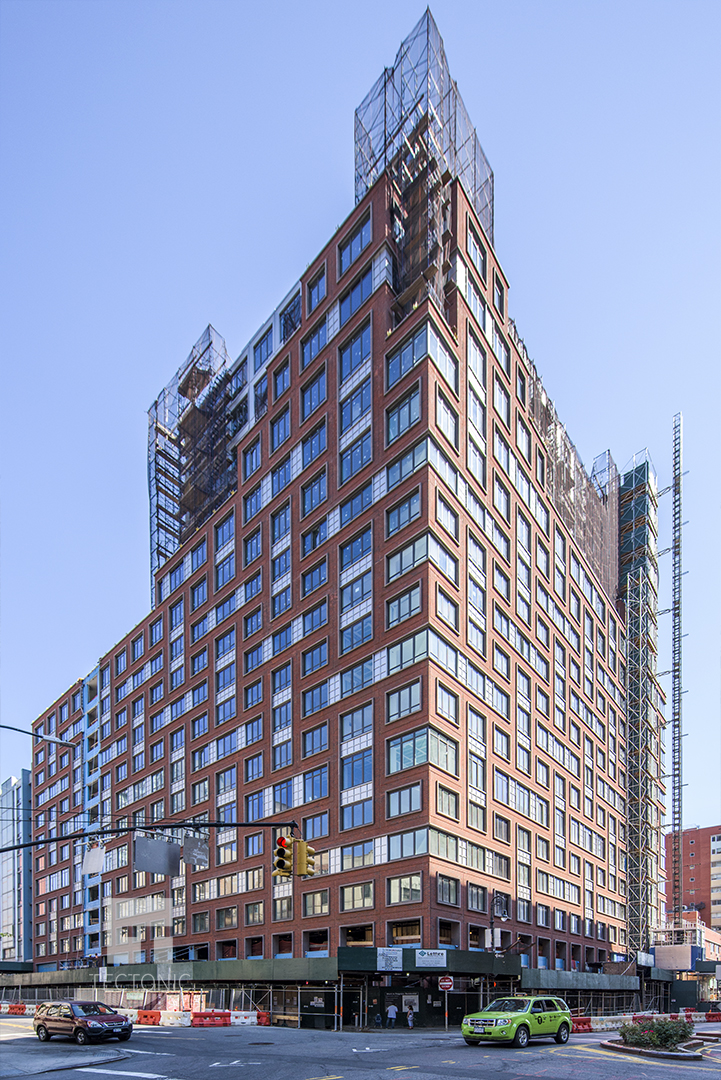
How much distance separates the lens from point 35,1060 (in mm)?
26406

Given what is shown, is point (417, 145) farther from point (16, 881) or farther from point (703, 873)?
point (703, 873)

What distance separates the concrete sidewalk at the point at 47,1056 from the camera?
80.3 ft

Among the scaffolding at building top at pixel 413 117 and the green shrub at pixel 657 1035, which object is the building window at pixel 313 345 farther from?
the green shrub at pixel 657 1035

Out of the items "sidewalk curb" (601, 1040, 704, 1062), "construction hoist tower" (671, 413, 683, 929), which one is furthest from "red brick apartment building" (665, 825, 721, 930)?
"sidewalk curb" (601, 1040, 704, 1062)

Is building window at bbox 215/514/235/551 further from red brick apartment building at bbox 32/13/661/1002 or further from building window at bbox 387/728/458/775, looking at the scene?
building window at bbox 387/728/458/775

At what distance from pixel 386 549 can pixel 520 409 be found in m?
26.2

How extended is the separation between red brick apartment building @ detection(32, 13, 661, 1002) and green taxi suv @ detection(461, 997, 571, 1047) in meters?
16.1

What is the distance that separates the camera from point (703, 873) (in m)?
172

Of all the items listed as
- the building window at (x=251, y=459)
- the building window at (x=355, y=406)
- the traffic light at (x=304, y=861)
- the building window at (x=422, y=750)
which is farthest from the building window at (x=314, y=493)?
the traffic light at (x=304, y=861)

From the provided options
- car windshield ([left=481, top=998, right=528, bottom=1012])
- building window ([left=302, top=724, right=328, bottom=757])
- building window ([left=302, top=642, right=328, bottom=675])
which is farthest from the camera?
building window ([left=302, top=642, right=328, bottom=675])

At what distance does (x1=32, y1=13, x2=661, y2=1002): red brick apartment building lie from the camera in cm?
5369

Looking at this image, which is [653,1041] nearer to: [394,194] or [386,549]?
[386,549]

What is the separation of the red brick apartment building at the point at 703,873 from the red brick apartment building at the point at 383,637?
86394 millimetres

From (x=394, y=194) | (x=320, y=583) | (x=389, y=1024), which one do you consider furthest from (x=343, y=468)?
(x=389, y=1024)
